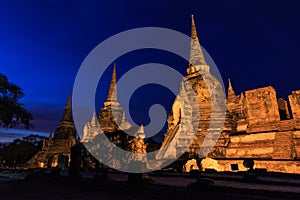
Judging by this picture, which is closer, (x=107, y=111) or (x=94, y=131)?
(x=94, y=131)

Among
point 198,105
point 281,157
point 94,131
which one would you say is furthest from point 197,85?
point 94,131

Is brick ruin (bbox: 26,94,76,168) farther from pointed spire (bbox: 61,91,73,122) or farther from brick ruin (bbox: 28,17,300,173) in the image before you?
brick ruin (bbox: 28,17,300,173)

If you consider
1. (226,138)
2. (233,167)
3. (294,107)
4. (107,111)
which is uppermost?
(107,111)

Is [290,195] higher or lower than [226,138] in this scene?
lower

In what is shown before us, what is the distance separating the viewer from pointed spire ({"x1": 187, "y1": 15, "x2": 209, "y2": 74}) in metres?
34.0

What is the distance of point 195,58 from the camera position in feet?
116

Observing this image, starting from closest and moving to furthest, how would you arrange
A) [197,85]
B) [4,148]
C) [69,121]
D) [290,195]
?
[290,195] < [197,85] < [69,121] < [4,148]

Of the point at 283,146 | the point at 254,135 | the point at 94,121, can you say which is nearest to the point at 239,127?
the point at 254,135

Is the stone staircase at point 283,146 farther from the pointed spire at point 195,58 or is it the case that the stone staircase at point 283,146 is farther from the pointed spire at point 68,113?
the pointed spire at point 68,113

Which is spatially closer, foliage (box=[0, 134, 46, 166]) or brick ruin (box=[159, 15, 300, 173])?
brick ruin (box=[159, 15, 300, 173])

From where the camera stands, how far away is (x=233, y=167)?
18031 millimetres

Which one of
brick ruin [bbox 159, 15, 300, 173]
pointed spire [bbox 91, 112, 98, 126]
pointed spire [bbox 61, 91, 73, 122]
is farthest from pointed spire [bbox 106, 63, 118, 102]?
brick ruin [bbox 159, 15, 300, 173]

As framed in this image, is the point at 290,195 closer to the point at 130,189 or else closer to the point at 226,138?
the point at 130,189

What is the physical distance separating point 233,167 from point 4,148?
204ft
